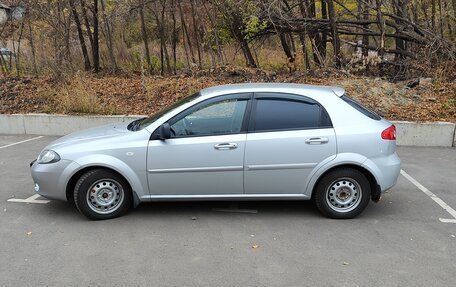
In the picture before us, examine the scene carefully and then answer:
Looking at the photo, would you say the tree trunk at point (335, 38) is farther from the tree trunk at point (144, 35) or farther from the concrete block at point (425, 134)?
the tree trunk at point (144, 35)

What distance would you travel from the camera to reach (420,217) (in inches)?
202

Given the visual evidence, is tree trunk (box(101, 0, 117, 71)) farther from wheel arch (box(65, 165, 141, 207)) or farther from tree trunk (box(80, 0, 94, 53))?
wheel arch (box(65, 165, 141, 207))

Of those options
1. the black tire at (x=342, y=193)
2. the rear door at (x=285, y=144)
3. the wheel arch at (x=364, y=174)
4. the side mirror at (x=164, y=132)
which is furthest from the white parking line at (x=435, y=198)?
the side mirror at (x=164, y=132)

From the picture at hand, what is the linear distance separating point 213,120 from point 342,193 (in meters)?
1.71

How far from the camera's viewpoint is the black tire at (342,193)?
493 centimetres

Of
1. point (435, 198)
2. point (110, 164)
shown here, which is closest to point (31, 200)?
point (110, 164)

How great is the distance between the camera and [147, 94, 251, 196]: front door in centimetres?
486

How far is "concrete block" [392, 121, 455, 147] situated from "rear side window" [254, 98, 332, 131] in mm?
4647

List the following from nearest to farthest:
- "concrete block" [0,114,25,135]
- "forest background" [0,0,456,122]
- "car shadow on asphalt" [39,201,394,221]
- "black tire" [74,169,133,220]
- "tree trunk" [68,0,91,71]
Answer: "black tire" [74,169,133,220] → "car shadow on asphalt" [39,201,394,221] → "concrete block" [0,114,25,135] → "forest background" [0,0,456,122] → "tree trunk" [68,0,91,71]

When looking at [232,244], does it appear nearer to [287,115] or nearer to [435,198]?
[287,115]

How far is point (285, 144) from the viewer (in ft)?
15.9

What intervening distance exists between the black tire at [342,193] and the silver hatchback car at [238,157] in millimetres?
11

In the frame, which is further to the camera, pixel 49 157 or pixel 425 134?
pixel 425 134

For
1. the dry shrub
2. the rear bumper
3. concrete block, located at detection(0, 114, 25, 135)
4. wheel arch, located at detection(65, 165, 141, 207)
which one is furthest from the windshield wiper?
concrete block, located at detection(0, 114, 25, 135)
